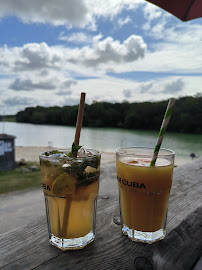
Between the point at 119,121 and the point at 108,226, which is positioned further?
the point at 119,121

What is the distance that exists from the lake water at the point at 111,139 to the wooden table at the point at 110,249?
15277mm

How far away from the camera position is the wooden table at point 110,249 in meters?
0.69

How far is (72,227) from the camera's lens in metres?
0.79

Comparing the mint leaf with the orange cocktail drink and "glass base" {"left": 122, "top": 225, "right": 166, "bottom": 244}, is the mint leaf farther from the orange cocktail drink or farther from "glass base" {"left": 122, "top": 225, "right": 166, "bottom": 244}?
"glass base" {"left": 122, "top": 225, "right": 166, "bottom": 244}

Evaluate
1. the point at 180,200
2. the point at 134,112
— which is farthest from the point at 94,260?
the point at 134,112

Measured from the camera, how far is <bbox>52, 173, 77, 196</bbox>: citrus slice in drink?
729 mm

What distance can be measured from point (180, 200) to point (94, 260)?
0.60 meters

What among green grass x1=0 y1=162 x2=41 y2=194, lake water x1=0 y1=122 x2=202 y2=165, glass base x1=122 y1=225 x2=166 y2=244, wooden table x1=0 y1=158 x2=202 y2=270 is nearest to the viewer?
wooden table x1=0 y1=158 x2=202 y2=270

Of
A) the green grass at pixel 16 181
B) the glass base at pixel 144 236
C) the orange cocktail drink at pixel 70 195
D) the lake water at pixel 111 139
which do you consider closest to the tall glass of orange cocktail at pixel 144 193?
the glass base at pixel 144 236

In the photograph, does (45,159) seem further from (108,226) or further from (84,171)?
(108,226)

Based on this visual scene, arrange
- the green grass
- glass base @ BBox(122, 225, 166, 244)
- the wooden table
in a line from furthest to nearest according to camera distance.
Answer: the green grass, glass base @ BBox(122, 225, 166, 244), the wooden table

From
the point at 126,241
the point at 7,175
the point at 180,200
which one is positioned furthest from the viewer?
the point at 7,175

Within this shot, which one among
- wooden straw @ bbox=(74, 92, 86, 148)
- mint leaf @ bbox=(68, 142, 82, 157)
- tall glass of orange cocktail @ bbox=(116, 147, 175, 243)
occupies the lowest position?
tall glass of orange cocktail @ bbox=(116, 147, 175, 243)

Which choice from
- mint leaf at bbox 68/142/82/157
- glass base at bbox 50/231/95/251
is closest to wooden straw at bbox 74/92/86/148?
mint leaf at bbox 68/142/82/157
